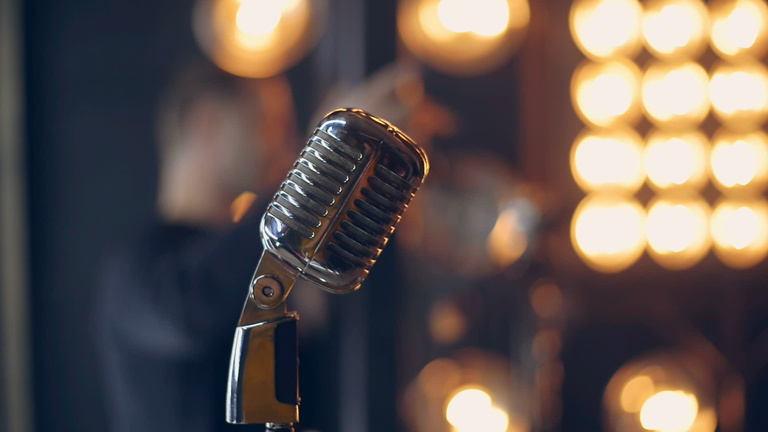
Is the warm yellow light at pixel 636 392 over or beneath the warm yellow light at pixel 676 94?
beneath

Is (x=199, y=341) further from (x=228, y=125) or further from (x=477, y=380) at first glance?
(x=477, y=380)

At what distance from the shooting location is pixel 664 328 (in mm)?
1584

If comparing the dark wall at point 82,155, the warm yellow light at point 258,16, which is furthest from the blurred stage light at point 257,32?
the dark wall at point 82,155

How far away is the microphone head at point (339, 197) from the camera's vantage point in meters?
0.37

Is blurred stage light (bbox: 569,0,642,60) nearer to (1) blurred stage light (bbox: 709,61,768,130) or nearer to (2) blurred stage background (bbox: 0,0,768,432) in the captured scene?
(2) blurred stage background (bbox: 0,0,768,432)

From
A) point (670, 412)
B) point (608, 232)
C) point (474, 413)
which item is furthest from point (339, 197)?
point (670, 412)

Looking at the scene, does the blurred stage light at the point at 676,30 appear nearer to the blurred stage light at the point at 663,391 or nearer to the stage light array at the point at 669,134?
the stage light array at the point at 669,134

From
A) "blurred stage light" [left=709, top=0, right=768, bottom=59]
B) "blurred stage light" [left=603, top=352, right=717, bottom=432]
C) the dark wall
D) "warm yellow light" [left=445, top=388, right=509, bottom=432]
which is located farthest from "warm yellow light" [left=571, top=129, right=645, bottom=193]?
the dark wall

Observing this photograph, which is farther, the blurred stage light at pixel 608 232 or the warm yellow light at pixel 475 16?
the blurred stage light at pixel 608 232

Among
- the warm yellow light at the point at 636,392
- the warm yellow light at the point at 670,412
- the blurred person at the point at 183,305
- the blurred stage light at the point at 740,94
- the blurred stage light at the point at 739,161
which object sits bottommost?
the warm yellow light at the point at 670,412

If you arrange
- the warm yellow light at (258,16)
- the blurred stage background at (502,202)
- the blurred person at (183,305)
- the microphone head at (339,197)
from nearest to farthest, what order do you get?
the microphone head at (339,197), the blurred person at (183,305), the warm yellow light at (258,16), the blurred stage background at (502,202)

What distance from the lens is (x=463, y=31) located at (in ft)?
4.68

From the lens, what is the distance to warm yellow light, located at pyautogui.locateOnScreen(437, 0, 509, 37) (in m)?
1.37

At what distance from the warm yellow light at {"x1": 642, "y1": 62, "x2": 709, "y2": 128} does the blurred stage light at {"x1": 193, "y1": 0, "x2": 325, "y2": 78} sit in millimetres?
778
